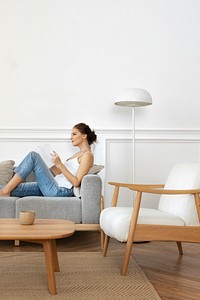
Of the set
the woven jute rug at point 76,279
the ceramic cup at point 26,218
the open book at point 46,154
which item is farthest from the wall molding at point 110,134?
the ceramic cup at point 26,218

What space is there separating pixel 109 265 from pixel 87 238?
1.29 m

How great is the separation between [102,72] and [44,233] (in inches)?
119

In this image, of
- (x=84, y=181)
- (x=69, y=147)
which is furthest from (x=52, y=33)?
(x=84, y=181)

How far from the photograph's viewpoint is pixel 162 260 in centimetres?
325

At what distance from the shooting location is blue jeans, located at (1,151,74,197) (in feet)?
12.9

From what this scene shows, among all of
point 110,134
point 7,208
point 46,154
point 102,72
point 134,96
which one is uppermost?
point 102,72

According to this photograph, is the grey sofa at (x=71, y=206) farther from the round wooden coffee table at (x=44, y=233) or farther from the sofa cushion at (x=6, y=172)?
the round wooden coffee table at (x=44, y=233)

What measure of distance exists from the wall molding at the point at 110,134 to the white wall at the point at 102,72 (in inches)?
0.4

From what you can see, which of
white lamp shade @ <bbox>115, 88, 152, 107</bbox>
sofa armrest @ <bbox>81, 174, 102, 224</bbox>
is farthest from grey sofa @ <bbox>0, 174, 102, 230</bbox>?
white lamp shade @ <bbox>115, 88, 152, 107</bbox>

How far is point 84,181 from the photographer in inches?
145

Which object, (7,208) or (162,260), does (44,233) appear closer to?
(162,260)

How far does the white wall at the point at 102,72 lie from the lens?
489 cm

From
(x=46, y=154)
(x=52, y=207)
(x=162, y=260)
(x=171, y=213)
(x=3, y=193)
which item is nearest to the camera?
(x=171, y=213)

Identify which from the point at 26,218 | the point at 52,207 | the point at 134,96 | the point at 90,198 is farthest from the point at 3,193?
the point at 134,96
